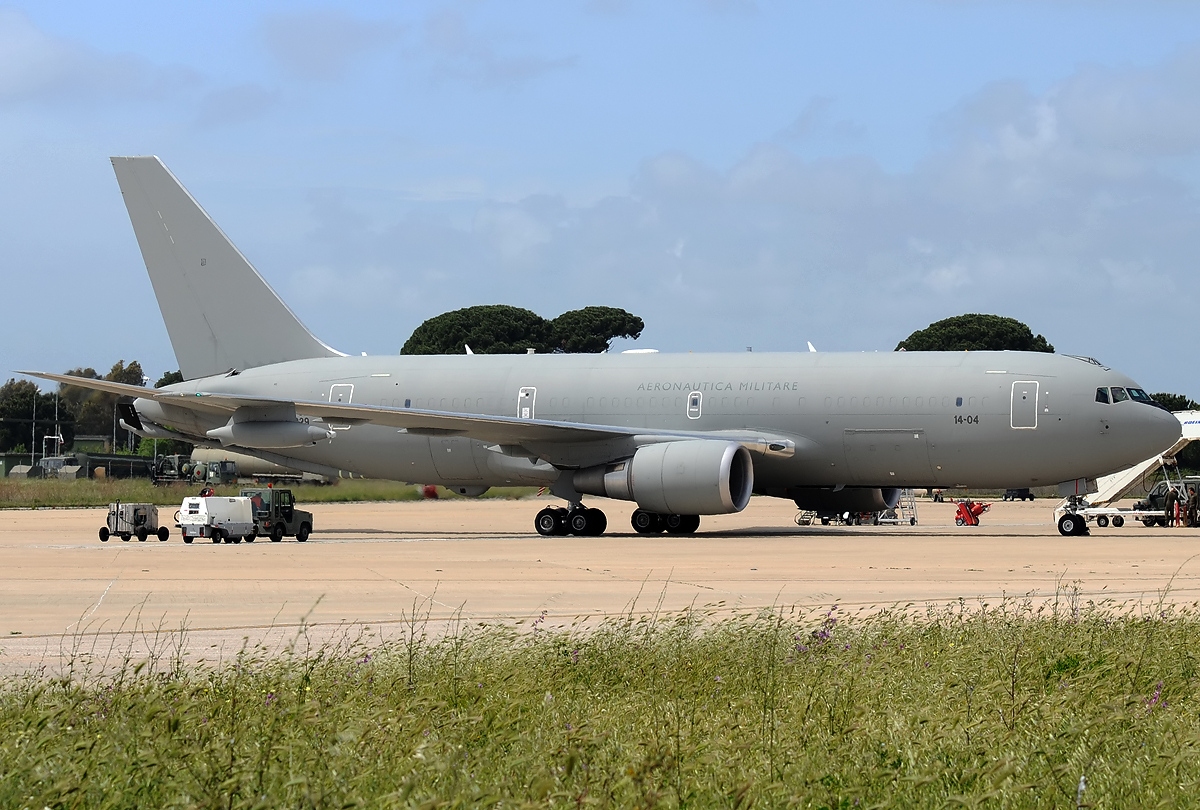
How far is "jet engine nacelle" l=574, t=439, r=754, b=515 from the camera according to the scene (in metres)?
28.8

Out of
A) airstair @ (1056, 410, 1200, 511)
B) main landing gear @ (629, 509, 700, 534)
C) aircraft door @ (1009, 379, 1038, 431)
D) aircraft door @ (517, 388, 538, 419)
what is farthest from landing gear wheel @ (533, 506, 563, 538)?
airstair @ (1056, 410, 1200, 511)

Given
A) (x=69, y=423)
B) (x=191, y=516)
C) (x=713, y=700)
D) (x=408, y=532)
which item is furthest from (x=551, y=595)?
(x=69, y=423)

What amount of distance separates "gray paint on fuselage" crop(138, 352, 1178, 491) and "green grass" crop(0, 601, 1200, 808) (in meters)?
19.0

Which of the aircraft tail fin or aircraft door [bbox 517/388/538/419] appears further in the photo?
the aircraft tail fin

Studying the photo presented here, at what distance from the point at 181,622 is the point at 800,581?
26.5 ft

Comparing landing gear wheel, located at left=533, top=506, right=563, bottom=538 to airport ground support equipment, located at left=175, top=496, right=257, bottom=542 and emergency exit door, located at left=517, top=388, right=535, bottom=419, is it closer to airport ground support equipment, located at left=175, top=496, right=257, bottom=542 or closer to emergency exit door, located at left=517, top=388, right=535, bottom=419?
emergency exit door, located at left=517, top=388, right=535, bottom=419

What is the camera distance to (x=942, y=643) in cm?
1033

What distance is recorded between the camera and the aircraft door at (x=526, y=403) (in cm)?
3334

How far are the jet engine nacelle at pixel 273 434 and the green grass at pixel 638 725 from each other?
21258mm

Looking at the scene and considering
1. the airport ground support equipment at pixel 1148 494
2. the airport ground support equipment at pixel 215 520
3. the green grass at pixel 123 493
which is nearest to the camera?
the airport ground support equipment at pixel 215 520

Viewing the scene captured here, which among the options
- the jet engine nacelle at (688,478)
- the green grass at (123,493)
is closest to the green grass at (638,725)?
the jet engine nacelle at (688,478)

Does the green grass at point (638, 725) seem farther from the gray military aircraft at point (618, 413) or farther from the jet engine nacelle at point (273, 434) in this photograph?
the jet engine nacelle at point (273, 434)

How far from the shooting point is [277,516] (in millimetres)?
29688

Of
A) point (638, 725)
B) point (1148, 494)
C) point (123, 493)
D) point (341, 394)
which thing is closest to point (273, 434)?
point (341, 394)
